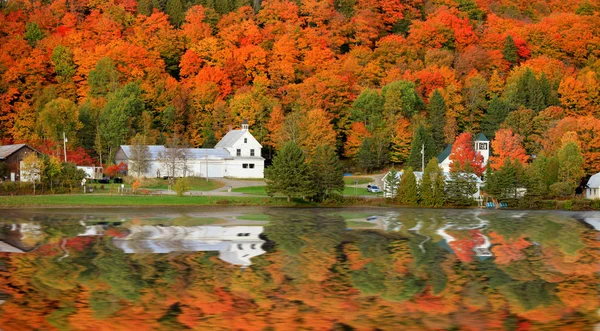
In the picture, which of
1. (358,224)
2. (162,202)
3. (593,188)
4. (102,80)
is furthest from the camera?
(102,80)

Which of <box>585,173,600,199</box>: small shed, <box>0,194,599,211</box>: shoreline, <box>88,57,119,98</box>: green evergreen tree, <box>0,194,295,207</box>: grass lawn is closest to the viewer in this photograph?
<box>0,194,599,211</box>: shoreline

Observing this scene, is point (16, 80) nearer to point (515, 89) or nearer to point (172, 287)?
point (515, 89)

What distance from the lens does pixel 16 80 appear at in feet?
327

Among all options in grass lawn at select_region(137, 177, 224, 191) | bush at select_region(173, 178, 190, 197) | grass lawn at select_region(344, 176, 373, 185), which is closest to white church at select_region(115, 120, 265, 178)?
grass lawn at select_region(137, 177, 224, 191)

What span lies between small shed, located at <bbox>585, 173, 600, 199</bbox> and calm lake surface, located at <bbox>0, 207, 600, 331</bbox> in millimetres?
30111

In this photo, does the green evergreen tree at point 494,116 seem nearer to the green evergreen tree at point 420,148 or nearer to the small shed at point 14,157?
the green evergreen tree at point 420,148

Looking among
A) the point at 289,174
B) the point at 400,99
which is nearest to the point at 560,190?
the point at 289,174

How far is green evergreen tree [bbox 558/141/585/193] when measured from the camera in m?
72.8

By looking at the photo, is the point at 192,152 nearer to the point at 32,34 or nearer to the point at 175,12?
the point at 32,34

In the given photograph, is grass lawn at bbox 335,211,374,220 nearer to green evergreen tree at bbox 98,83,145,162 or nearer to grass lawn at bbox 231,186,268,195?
grass lawn at bbox 231,186,268,195

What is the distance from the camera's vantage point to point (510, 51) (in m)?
117

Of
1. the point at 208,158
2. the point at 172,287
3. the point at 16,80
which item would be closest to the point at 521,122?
the point at 208,158

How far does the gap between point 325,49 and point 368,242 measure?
275ft

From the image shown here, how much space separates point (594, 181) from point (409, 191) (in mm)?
23391
